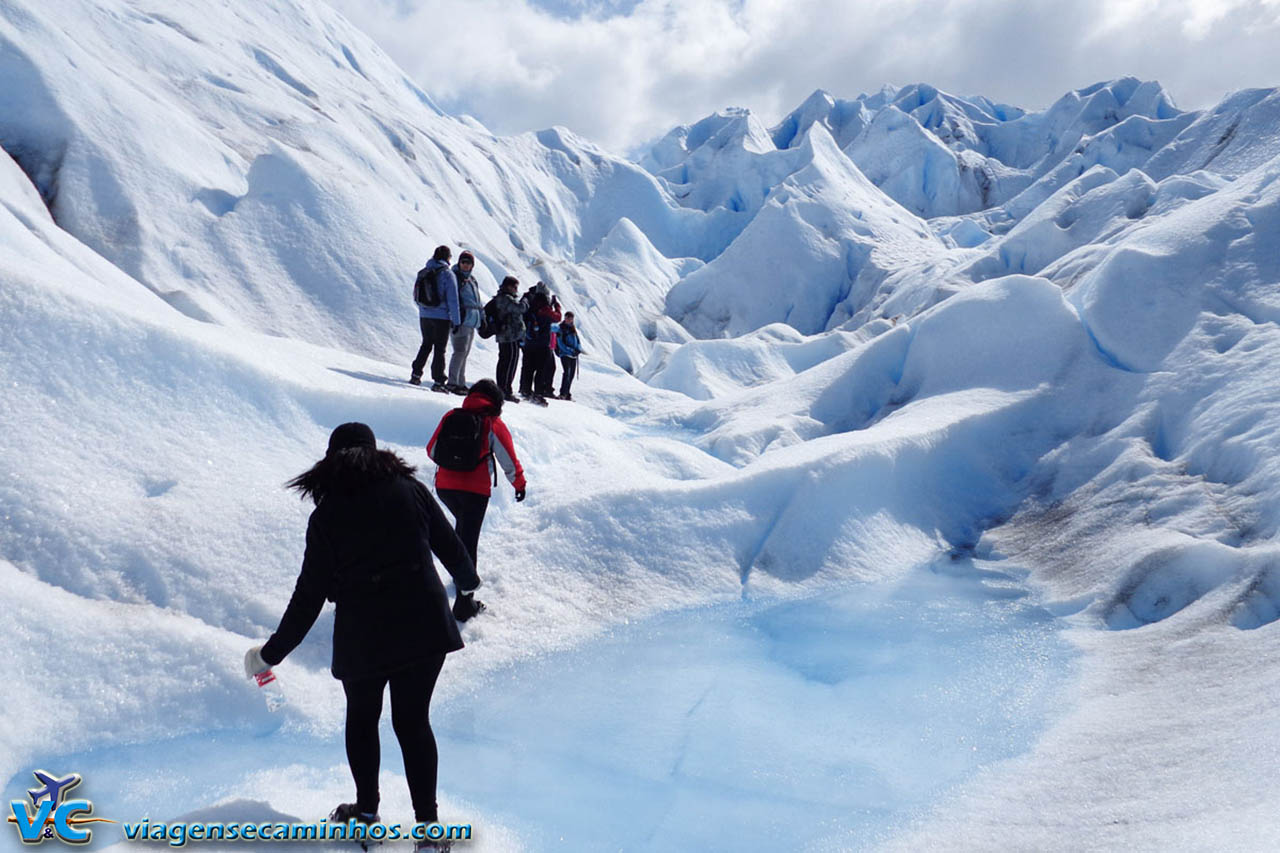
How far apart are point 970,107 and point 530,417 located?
79.5 m

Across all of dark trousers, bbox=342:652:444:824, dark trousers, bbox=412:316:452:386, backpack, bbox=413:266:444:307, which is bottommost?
dark trousers, bbox=342:652:444:824

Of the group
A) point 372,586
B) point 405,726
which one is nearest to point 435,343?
point 372,586

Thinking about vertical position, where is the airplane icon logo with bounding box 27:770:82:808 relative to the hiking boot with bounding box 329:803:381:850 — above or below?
above

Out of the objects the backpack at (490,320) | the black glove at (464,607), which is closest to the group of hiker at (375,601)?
the black glove at (464,607)

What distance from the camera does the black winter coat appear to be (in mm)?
2664

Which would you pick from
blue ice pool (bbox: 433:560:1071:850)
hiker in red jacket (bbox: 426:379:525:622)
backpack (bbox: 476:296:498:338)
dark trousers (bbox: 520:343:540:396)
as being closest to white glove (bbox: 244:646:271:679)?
blue ice pool (bbox: 433:560:1071:850)

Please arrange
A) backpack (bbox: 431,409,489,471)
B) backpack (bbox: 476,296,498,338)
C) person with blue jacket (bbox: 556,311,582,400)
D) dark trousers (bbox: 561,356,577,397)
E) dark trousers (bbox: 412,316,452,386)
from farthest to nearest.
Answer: dark trousers (bbox: 561,356,577,397) < person with blue jacket (bbox: 556,311,582,400) < backpack (bbox: 476,296,498,338) < dark trousers (bbox: 412,316,452,386) < backpack (bbox: 431,409,489,471)

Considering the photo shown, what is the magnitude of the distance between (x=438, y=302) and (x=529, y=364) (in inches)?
88.2

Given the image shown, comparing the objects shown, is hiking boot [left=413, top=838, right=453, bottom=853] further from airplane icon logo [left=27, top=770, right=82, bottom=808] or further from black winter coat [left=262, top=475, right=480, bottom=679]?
airplane icon logo [left=27, top=770, right=82, bottom=808]

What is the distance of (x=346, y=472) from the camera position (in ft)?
8.80

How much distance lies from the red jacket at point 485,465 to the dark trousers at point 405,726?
2256 millimetres

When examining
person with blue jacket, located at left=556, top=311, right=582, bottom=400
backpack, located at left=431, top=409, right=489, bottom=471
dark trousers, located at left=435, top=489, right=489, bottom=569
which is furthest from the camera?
person with blue jacket, located at left=556, top=311, right=582, bottom=400

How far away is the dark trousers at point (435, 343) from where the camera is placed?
8.45m

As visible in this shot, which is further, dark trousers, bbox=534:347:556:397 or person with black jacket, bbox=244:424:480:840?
dark trousers, bbox=534:347:556:397
